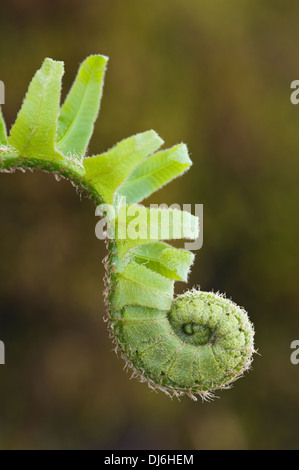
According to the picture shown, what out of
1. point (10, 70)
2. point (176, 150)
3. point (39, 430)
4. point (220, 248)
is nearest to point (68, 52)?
point (10, 70)

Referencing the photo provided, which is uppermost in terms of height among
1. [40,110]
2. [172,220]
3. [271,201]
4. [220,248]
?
[271,201]

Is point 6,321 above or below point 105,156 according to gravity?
above

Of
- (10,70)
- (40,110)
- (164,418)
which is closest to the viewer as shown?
(40,110)

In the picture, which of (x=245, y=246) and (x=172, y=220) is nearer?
(x=172, y=220)

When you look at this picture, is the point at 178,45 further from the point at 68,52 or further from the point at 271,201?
the point at 271,201

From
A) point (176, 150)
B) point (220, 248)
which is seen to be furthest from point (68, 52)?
point (176, 150)

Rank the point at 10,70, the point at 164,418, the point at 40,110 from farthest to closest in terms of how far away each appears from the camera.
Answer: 1. the point at 164,418
2. the point at 10,70
3. the point at 40,110
